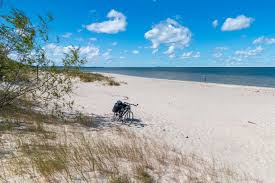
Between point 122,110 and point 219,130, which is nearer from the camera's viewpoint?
point 122,110

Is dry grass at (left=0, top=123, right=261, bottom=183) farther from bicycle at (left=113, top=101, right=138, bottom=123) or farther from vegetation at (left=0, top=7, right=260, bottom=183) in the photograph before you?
bicycle at (left=113, top=101, right=138, bottom=123)

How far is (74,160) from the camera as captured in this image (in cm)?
568

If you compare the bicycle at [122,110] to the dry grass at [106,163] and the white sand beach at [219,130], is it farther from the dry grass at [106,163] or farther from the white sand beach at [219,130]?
the dry grass at [106,163]

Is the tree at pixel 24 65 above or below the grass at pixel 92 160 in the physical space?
above

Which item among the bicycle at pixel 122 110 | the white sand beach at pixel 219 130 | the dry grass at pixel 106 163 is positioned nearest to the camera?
the dry grass at pixel 106 163

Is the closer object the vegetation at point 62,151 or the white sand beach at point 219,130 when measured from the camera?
the vegetation at point 62,151

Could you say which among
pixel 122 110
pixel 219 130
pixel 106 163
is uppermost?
pixel 122 110

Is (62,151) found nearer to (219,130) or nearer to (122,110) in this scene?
(122,110)

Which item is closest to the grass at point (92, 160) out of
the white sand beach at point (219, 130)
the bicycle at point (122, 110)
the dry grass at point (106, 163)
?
the dry grass at point (106, 163)

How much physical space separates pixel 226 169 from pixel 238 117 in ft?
27.5

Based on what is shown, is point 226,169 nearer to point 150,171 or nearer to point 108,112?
point 150,171

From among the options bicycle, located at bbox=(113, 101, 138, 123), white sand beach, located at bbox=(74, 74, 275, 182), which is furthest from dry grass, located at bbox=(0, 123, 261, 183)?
bicycle, located at bbox=(113, 101, 138, 123)

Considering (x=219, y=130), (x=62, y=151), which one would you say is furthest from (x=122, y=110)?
(x=62, y=151)

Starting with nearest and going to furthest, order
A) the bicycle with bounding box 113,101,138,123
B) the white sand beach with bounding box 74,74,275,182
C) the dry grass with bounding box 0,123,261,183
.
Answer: the dry grass with bounding box 0,123,261,183, the white sand beach with bounding box 74,74,275,182, the bicycle with bounding box 113,101,138,123
